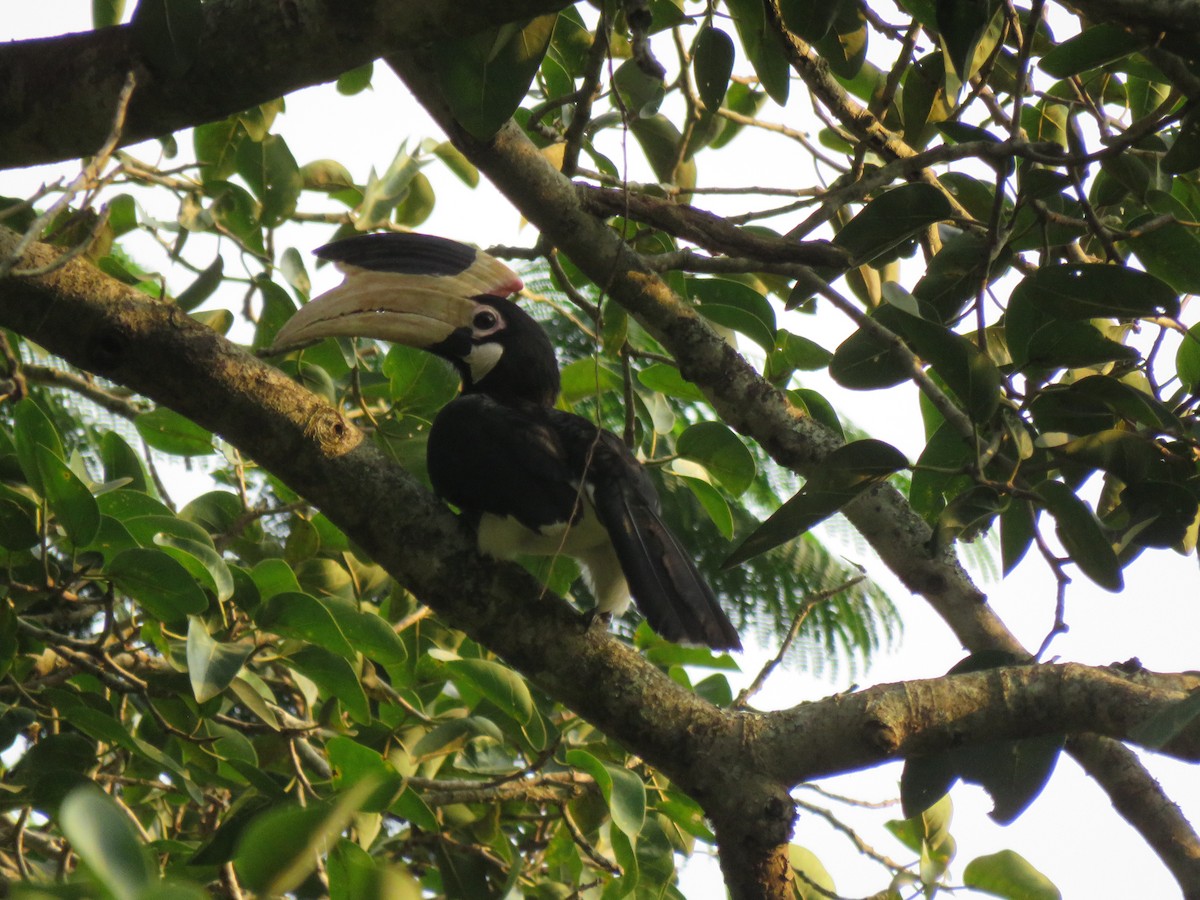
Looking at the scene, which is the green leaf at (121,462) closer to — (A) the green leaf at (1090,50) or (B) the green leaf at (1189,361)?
(A) the green leaf at (1090,50)

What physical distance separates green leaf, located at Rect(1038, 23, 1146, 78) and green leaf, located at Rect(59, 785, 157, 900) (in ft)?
6.42

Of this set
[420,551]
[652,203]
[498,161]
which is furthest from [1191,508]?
[498,161]

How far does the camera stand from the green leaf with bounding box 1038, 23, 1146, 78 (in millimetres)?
2055

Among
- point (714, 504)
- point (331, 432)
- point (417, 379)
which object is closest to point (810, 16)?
point (331, 432)

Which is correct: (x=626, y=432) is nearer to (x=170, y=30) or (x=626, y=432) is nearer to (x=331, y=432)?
(x=331, y=432)

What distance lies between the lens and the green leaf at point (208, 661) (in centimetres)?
214

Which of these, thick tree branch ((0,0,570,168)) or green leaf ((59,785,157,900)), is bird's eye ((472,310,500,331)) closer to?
thick tree branch ((0,0,570,168))

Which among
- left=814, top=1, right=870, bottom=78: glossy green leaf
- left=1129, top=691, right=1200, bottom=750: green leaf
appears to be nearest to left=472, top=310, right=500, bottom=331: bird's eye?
left=814, top=1, right=870, bottom=78: glossy green leaf

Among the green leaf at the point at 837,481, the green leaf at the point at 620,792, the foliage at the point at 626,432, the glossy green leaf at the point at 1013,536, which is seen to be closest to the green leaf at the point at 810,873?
the foliage at the point at 626,432

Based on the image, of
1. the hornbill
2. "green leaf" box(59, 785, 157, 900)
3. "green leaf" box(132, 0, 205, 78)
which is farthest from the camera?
the hornbill

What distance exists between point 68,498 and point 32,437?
5.2 inches

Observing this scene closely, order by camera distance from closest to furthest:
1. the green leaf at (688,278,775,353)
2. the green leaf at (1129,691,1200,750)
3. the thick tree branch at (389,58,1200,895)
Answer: the green leaf at (1129,691,1200,750) → the thick tree branch at (389,58,1200,895) → the green leaf at (688,278,775,353)

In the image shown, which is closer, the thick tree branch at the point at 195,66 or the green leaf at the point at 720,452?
the thick tree branch at the point at 195,66

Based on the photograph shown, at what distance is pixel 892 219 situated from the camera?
2236mm
